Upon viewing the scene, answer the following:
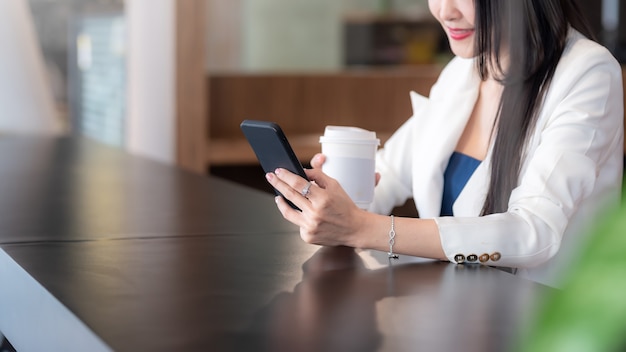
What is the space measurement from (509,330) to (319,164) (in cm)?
59

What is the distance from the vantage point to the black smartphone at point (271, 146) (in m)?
1.00

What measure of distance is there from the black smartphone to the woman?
0.05ft

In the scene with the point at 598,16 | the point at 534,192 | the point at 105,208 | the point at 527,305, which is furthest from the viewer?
the point at 598,16

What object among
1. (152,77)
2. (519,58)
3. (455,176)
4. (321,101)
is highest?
(519,58)

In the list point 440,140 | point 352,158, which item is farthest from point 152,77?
point 352,158

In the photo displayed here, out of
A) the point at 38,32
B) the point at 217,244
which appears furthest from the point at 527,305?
the point at 38,32

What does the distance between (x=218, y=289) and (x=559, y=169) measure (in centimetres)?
62

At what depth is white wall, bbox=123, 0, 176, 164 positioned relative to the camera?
417 cm

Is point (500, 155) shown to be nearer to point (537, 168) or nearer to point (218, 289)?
point (537, 168)

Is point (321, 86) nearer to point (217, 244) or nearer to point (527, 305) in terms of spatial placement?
point (217, 244)

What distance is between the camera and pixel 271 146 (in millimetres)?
1032

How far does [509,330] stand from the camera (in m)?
0.71

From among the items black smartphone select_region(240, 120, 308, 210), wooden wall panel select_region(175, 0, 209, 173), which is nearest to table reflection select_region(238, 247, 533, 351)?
black smartphone select_region(240, 120, 308, 210)

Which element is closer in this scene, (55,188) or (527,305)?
(527,305)
